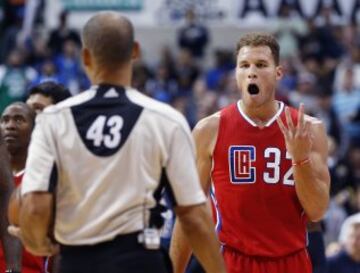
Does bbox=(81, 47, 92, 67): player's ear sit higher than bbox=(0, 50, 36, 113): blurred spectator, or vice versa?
bbox=(81, 47, 92, 67): player's ear

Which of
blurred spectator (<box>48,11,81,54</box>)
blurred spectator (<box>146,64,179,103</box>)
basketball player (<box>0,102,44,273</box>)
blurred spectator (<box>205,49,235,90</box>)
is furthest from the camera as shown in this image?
blurred spectator (<box>48,11,81,54</box>)

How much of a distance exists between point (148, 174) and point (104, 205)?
26 centimetres

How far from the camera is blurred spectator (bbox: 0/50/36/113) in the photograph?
19.8m

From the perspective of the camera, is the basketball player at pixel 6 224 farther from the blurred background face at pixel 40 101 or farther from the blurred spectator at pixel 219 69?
the blurred spectator at pixel 219 69

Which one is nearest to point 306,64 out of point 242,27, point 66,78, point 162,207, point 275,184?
point 242,27

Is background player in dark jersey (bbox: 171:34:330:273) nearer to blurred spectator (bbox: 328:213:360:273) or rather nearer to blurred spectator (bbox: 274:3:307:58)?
blurred spectator (bbox: 328:213:360:273)

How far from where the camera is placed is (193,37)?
74.4 feet

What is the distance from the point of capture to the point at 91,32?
5.83 meters

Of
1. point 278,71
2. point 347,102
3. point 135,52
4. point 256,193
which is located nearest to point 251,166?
point 256,193

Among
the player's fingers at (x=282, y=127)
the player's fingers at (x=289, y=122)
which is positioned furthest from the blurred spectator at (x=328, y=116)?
the player's fingers at (x=289, y=122)

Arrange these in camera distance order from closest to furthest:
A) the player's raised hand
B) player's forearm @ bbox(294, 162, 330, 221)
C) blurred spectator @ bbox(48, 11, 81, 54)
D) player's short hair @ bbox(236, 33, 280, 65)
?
the player's raised hand < player's forearm @ bbox(294, 162, 330, 221) < player's short hair @ bbox(236, 33, 280, 65) < blurred spectator @ bbox(48, 11, 81, 54)

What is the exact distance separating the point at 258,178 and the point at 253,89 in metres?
0.58

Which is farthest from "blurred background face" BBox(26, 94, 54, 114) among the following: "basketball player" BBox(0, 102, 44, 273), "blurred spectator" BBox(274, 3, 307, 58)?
"blurred spectator" BBox(274, 3, 307, 58)

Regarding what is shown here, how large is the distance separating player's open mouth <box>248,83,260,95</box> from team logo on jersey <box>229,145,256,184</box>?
0.36 m
